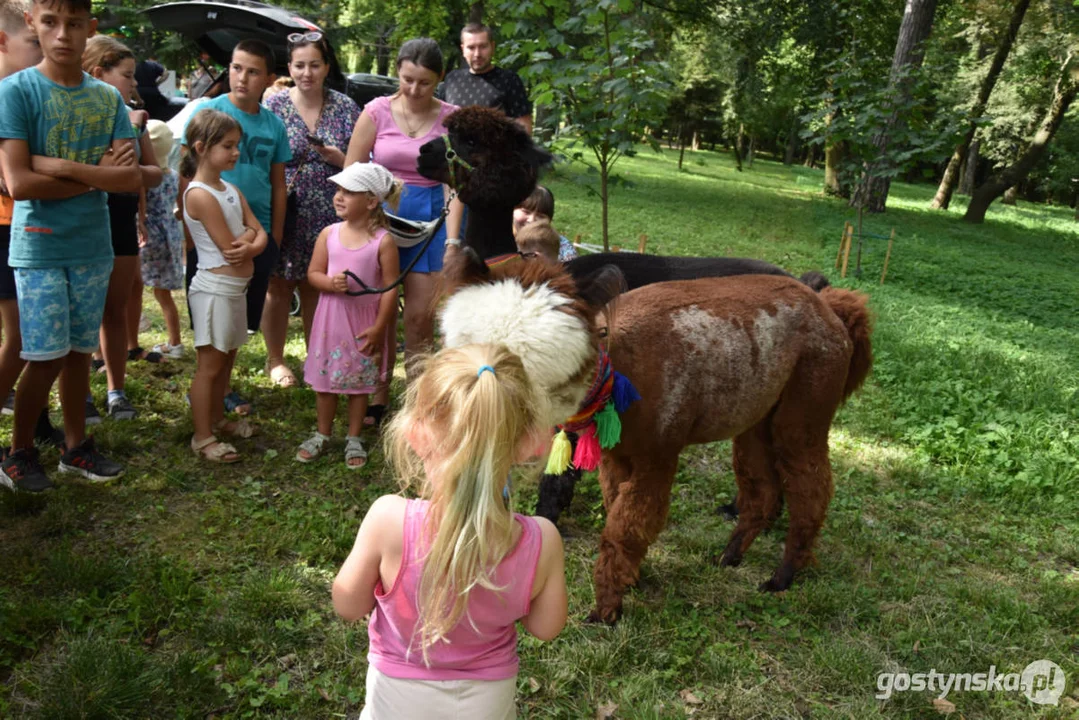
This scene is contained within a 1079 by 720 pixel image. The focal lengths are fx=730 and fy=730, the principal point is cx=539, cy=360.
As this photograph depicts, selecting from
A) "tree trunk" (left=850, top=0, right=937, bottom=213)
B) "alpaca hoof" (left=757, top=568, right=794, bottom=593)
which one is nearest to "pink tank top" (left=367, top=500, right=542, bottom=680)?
"alpaca hoof" (left=757, top=568, right=794, bottom=593)

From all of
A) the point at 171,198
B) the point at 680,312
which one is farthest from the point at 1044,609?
the point at 171,198

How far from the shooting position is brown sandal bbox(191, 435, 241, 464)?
13.8ft

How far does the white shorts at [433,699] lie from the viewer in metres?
1.73

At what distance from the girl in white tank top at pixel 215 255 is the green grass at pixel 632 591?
0.38 m

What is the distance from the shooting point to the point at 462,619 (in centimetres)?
173

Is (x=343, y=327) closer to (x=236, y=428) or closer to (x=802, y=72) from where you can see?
(x=236, y=428)

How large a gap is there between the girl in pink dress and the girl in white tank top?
396 mm

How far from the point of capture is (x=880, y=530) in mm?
4254

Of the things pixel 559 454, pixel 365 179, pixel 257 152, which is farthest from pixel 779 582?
pixel 257 152

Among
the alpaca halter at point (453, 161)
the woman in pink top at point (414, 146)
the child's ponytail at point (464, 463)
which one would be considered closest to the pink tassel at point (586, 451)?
the child's ponytail at point (464, 463)

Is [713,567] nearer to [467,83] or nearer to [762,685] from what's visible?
[762,685]

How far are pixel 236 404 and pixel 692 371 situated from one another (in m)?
3.24

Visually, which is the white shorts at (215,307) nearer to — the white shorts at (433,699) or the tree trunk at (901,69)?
the white shorts at (433,699)

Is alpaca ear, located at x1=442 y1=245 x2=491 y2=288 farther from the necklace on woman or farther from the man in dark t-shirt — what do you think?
the man in dark t-shirt
